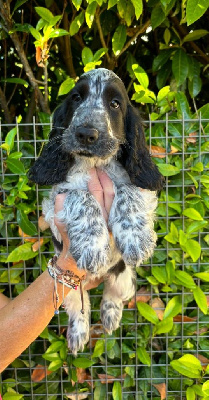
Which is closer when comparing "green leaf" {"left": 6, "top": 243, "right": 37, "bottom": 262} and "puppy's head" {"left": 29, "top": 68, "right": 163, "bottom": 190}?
"puppy's head" {"left": 29, "top": 68, "right": 163, "bottom": 190}

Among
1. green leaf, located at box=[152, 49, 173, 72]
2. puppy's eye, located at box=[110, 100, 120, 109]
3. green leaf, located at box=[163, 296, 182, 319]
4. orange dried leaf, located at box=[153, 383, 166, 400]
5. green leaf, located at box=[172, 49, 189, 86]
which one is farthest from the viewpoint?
green leaf, located at box=[152, 49, 173, 72]

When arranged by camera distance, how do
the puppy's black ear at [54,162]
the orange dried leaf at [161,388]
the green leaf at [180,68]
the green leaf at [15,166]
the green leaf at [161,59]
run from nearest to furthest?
the puppy's black ear at [54,162] < the green leaf at [15,166] < the orange dried leaf at [161,388] < the green leaf at [180,68] < the green leaf at [161,59]

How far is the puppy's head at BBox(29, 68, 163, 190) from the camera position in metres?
1.98

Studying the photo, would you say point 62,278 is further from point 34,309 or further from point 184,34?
point 184,34

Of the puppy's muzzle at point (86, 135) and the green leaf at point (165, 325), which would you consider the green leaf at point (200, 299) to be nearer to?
the green leaf at point (165, 325)

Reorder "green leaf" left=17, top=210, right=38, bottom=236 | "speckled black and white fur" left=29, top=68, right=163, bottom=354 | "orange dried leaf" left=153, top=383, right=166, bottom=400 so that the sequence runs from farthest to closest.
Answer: "orange dried leaf" left=153, top=383, right=166, bottom=400
"green leaf" left=17, top=210, right=38, bottom=236
"speckled black and white fur" left=29, top=68, right=163, bottom=354

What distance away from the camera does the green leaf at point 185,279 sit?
2824 mm

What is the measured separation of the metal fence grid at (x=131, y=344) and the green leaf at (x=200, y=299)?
0.34 ft

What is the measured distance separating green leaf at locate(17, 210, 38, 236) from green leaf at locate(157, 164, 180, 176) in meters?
0.83

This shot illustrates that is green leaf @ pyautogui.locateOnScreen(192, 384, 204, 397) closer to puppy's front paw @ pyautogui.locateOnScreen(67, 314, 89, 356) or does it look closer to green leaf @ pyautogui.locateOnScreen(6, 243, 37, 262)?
puppy's front paw @ pyautogui.locateOnScreen(67, 314, 89, 356)

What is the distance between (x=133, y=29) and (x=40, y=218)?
5.11ft

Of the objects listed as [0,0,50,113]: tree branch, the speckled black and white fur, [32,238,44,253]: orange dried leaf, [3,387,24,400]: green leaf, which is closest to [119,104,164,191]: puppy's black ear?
the speckled black and white fur

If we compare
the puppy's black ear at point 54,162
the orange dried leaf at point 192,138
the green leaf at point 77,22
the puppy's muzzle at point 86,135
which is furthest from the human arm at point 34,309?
the green leaf at point 77,22

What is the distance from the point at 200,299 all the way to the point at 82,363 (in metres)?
0.84
